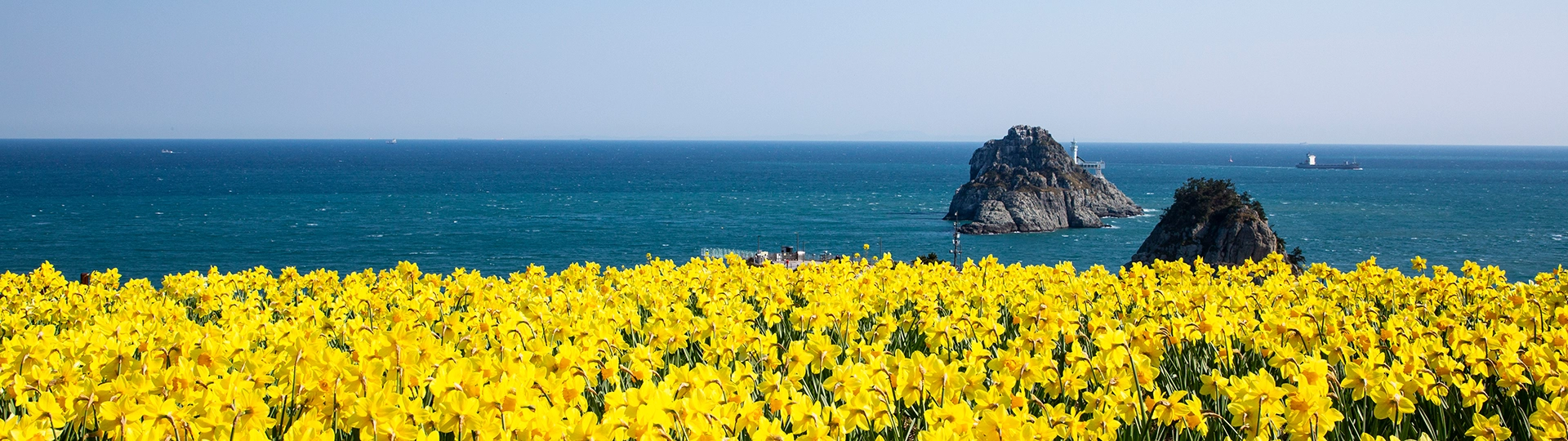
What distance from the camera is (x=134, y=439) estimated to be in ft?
13.1

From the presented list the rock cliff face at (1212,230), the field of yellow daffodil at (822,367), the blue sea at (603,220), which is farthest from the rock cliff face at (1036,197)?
the field of yellow daffodil at (822,367)

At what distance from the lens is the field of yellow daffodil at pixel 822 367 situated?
407 centimetres

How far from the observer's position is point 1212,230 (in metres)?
52.9

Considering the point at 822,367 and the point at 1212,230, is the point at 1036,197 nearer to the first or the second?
the point at 1212,230

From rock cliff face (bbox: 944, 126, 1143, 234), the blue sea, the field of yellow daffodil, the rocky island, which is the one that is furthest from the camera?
rock cliff face (bbox: 944, 126, 1143, 234)

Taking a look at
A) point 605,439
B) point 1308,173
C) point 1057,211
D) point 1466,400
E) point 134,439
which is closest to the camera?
point 605,439

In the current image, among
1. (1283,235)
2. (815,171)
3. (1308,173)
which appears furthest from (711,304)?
(1308,173)

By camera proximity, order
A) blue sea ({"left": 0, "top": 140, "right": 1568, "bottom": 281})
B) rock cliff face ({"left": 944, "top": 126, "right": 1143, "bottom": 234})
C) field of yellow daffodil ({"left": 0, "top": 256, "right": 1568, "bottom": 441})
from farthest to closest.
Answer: rock cliff face ({"left": 944, "top": 126, "right": 1143, "bottom": 234}), blue sea ({"left": 0, "top": 140, "right": 1568, "bottom": 281}), field of yellow daffodil ({"left": 0, "top": 256, "right": 1568, "bottom": 441})

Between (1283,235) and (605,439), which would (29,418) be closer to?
(605,439)

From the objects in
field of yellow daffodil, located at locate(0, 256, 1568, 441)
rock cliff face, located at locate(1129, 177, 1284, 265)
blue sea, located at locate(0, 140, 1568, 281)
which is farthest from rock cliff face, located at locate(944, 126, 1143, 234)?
field of yellow daffodil, located at locate(0, 256, 1568, 441)

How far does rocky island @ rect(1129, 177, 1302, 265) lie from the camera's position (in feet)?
164

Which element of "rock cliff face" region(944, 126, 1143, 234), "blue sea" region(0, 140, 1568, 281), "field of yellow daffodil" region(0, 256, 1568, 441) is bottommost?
"blue sea" region(0, 140, 1568, 281)

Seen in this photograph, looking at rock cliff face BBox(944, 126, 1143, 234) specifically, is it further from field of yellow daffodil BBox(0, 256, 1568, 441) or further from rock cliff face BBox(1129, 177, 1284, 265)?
field of yellow daffodil BBox(0, 256, 1568, 441)

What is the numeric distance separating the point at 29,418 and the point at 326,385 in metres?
1.06
